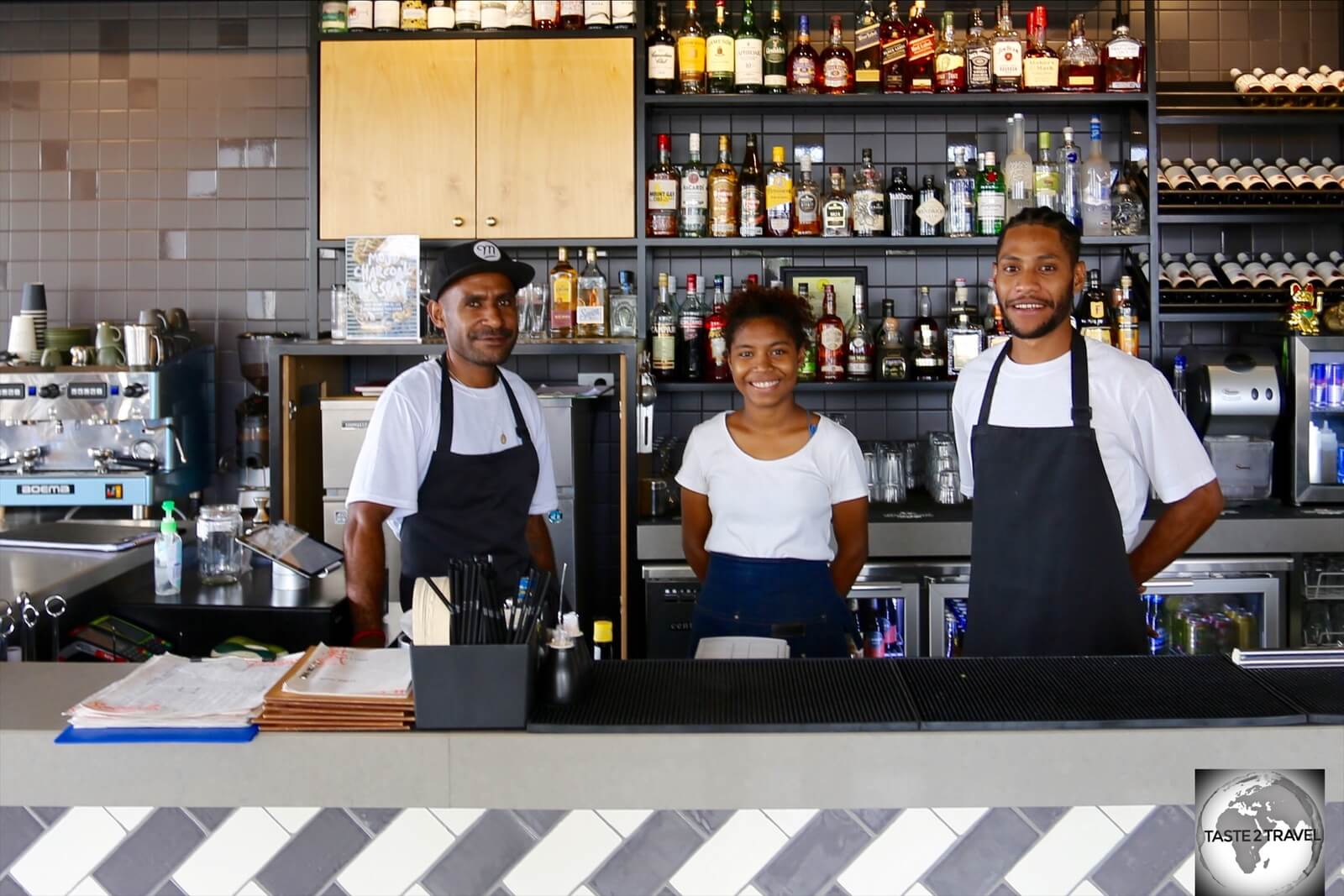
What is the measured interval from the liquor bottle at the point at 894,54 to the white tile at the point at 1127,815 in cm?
303

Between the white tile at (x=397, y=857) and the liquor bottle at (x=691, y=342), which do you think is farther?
the liquor bottle at (x=691, y=342)

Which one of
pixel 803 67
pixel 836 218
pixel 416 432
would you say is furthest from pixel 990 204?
pixel 416 432

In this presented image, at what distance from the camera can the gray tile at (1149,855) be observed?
5.38ft

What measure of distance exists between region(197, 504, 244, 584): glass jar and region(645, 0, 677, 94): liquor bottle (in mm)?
2029

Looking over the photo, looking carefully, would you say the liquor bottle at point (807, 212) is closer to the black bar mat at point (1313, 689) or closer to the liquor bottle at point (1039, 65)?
the liquor bottle at point (1039, 65)

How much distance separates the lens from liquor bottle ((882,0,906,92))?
13.8 ft

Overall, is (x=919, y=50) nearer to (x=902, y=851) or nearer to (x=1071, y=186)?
(x=1071, y=186)

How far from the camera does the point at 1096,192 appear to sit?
13.8ft

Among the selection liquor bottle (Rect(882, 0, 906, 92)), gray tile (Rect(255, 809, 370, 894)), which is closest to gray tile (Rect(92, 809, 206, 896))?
gray tile (Rect(255, 809, 370, 894))

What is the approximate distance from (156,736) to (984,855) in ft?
3.37

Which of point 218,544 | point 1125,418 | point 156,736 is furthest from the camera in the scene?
point 218,544

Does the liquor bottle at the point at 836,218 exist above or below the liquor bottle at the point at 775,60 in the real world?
below

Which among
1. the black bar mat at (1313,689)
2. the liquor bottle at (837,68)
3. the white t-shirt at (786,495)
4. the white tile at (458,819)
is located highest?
the liquor bottle at (837,68)

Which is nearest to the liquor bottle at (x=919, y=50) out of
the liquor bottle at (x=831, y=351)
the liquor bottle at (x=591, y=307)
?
the liquor bottle at (x=831, y=351)
